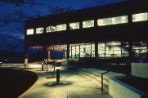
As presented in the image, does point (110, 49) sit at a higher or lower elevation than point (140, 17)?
lower

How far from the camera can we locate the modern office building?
3458 centimetres

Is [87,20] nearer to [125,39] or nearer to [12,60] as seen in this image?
[125,39]

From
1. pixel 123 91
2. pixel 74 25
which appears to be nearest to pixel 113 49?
pixel 74 25

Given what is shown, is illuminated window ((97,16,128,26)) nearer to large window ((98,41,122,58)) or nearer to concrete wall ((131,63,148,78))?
large window ((98,41,122,58))

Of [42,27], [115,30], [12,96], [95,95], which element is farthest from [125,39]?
[95,95]

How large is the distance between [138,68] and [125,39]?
67.2 ft

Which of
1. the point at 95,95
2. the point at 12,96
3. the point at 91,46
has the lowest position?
the point at 12,96

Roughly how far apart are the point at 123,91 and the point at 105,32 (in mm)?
29809

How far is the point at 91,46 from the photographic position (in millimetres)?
41500

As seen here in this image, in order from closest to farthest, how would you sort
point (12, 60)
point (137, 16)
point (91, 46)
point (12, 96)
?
point (12, 96), point (137, 16), point (91, 46), point (12, 60)

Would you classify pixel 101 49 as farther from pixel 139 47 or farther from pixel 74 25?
pixel 74 25

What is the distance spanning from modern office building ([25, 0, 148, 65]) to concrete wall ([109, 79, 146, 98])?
818 inches

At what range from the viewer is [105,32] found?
38.3 m

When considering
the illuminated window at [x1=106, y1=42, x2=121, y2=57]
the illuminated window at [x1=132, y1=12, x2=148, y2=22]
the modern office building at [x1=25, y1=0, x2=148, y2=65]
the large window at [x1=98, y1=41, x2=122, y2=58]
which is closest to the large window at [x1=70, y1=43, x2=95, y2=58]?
the modern office building at [x1=25, y1=0, x2=148, y2=65]
